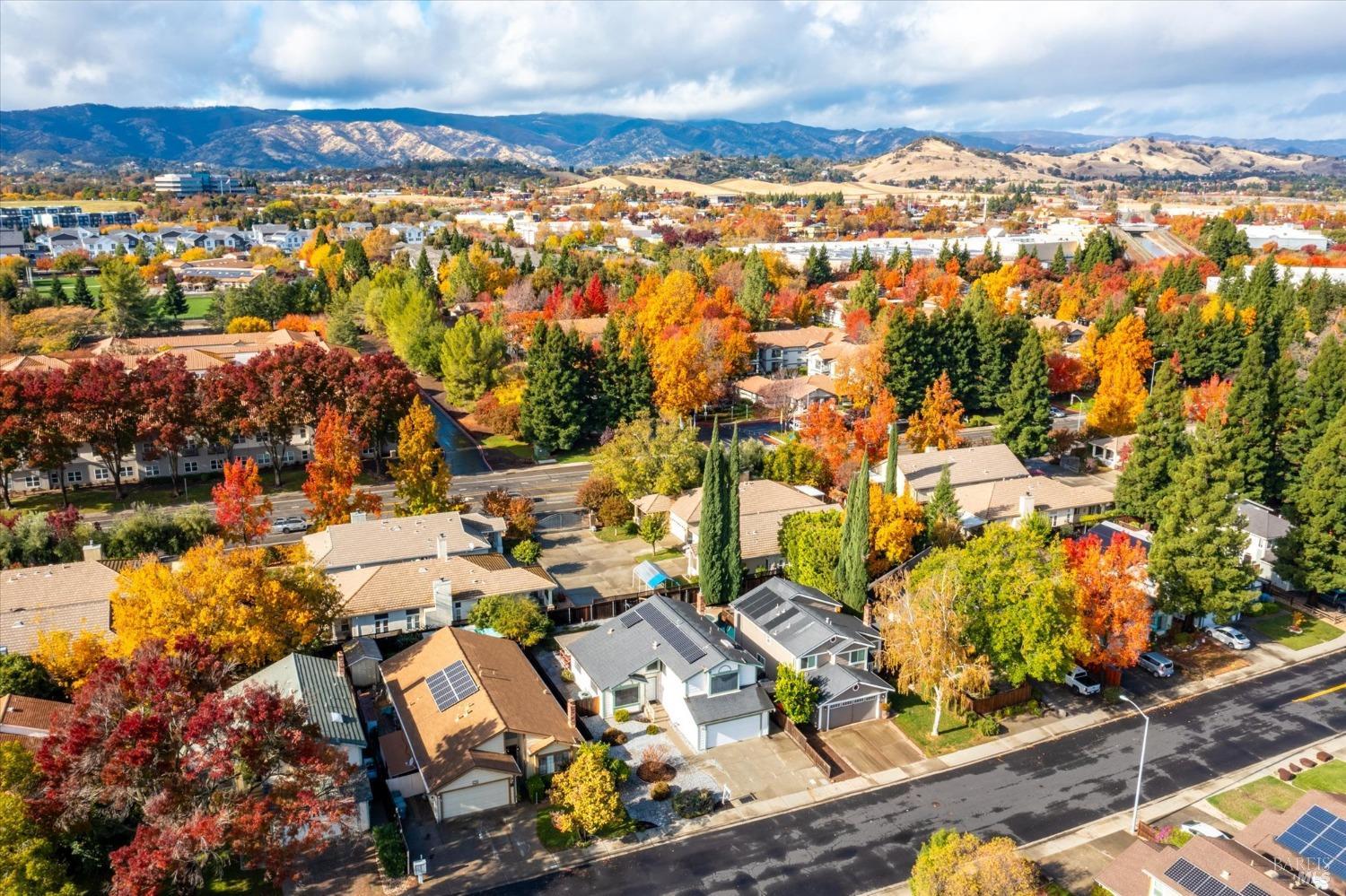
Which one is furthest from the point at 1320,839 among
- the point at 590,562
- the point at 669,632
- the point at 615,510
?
the point at 615,510

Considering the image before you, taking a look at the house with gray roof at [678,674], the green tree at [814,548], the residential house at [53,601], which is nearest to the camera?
the house with gray roof at [678,674]

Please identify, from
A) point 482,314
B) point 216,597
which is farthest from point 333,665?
point 482,314

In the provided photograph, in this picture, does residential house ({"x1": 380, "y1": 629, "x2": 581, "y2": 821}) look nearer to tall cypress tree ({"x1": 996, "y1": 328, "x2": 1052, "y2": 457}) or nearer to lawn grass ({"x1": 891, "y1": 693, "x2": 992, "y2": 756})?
lawn grass ({"x1": 891, "y1": 693, "x2": 992, "y2": 756})

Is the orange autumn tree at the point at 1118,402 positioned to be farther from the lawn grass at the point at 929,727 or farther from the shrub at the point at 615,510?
the lawn grass at the point at 929,727

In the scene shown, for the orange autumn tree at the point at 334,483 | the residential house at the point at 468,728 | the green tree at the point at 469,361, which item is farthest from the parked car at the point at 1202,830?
the green tree at the point at 469,361

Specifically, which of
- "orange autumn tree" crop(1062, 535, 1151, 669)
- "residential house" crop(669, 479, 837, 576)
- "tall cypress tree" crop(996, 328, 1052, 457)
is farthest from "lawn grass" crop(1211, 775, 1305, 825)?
"tall cypress tree" crop(996, 328, 1052, 457)

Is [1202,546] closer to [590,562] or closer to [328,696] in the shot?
[590,562]

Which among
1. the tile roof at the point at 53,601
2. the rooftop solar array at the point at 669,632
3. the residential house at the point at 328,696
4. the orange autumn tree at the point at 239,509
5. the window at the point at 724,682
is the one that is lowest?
the window at the point at 724,682
